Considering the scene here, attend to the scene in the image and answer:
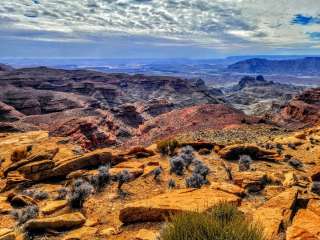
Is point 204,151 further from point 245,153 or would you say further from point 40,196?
point 40,196

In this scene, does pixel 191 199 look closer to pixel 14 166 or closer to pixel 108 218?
pixel 108 218

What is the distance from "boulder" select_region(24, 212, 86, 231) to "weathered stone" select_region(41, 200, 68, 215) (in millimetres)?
1556

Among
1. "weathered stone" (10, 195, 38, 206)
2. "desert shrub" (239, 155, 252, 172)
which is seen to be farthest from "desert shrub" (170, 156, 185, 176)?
"weathered stone" (10, 195, 38, 206)

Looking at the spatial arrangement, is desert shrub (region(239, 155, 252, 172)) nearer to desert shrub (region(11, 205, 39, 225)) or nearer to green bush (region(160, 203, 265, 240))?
desert shrub (region(11, 205, 39, 225))

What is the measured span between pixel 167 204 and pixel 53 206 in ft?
14.0

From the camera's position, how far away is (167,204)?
9047 millimetres

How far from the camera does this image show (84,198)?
36.8 feet

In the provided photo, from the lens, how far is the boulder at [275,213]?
304 inches

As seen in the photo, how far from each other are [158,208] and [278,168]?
9.27 m

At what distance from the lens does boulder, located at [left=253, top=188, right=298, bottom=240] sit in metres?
7.73

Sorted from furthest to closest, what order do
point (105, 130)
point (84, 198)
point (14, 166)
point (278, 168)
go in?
point (105, 130), point (14, 166), point (278, 168), point (84, 198)

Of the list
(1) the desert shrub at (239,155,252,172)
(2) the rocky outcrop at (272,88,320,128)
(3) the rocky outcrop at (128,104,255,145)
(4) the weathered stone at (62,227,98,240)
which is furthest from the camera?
(2) the rocky outcrop at (272,88,320,128)

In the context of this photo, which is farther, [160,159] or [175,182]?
[160,159]

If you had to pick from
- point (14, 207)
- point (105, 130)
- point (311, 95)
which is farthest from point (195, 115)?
point (14, 207)
